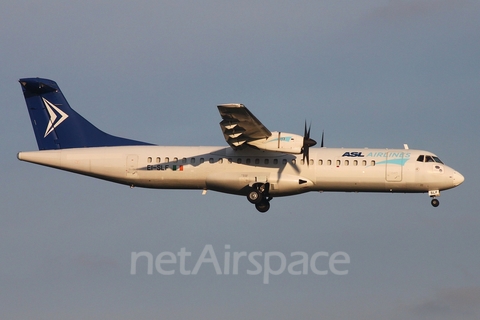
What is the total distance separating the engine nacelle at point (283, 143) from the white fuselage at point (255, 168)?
5.82ft

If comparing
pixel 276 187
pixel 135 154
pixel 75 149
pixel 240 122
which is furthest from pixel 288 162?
pixel 75 149

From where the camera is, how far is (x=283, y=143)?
33000 millimetres

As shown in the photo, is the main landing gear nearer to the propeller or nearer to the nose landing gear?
the propeller

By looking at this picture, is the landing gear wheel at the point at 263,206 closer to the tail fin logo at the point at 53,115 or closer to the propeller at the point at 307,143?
the propeller at the point at 307,143

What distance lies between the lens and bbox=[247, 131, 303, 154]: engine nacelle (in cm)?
3278

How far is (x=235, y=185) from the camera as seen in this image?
3500 centimetres

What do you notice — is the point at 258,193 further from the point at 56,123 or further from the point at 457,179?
Result: the point at 56,123

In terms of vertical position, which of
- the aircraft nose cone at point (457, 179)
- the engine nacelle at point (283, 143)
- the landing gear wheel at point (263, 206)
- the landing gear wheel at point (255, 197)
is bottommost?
the landing gear wheel at point (263, 206)

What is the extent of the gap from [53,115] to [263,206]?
1242 centimetres

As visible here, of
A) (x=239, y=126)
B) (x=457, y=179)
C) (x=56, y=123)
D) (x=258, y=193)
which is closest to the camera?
(x=239, y=126)

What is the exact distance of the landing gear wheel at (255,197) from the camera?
34.9 meters

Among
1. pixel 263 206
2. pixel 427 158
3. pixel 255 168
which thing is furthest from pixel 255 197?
pixel 427 158

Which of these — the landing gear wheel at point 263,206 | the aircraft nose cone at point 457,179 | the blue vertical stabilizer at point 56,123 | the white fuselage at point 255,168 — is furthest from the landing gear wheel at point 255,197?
the aircraft nose cone at point 457,179

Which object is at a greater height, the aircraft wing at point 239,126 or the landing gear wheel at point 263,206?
the aircraft wing at point 239,126
